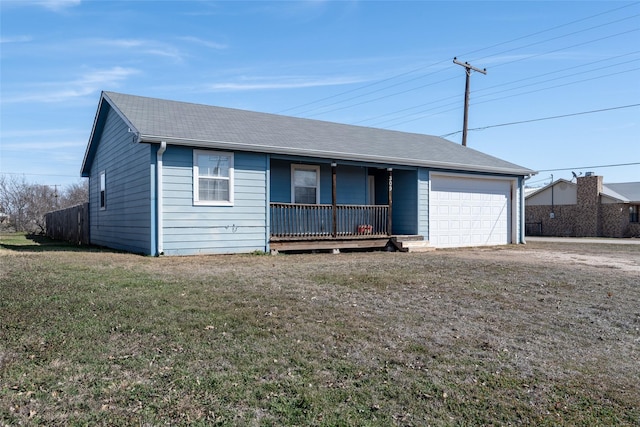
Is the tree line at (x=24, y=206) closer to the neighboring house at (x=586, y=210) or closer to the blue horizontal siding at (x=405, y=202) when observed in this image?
the blue horizontal siding at (x=405, y=202)

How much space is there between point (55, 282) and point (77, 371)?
12.4 feet

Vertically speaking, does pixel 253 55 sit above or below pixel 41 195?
above

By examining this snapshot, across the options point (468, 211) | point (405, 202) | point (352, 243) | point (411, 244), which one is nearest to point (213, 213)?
point (352, 243)

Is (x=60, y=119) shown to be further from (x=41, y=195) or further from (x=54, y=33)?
(x=54, y=33)

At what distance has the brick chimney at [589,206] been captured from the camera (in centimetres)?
3114

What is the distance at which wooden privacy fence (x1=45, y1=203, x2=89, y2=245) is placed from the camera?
18.1 m

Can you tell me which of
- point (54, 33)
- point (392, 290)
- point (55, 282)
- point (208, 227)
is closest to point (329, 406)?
point (392, 290)

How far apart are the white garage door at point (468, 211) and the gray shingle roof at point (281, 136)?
73 cm

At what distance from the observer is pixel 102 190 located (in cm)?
1652

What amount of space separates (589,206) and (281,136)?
26.6 m

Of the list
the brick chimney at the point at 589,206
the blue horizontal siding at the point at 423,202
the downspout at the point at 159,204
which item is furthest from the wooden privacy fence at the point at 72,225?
the brick chimney at the point at 589,206

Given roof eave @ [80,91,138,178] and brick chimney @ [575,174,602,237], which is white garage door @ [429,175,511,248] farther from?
brick chimney @ [575,174,602,237]

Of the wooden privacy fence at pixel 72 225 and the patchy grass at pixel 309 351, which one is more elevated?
the wooden privacy fence at pixel 72 225

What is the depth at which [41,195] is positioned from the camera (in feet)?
112
